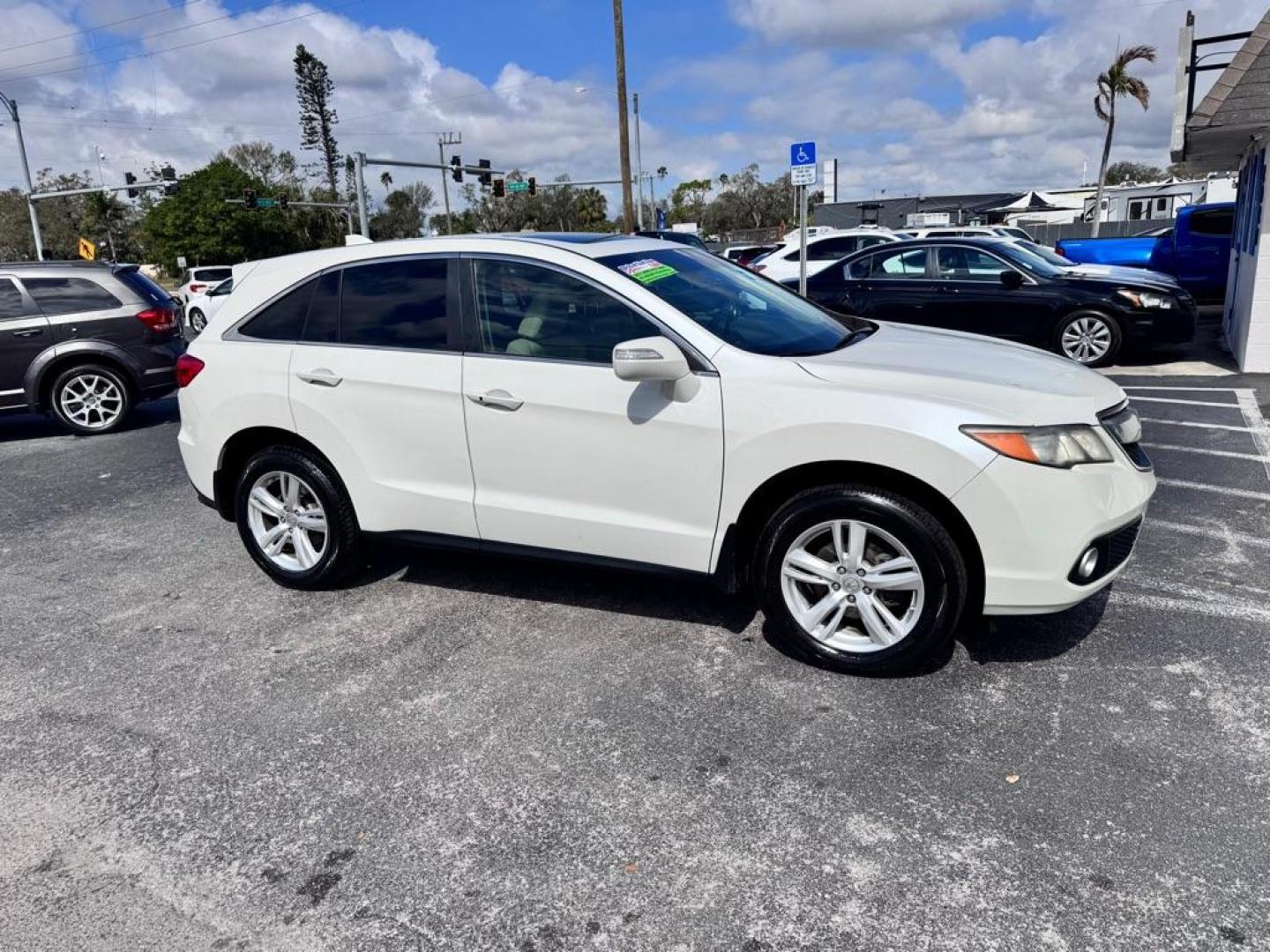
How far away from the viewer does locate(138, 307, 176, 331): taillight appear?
954 centimetres

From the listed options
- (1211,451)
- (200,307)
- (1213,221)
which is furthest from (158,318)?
(1213,221)

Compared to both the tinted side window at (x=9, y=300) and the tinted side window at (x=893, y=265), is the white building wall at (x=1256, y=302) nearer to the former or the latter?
the tinted side window at (x=893, y=265)

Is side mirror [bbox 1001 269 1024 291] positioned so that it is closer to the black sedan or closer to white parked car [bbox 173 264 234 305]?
the black sedan

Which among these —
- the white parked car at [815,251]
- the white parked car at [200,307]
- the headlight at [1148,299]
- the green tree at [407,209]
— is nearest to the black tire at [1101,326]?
the headlight at [1148,299]

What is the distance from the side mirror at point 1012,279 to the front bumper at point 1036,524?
8.14m

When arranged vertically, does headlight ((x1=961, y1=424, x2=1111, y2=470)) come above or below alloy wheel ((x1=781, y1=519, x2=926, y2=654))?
above

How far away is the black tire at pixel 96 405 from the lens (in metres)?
9.41

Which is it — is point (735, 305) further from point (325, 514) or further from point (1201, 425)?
point (1201, 425)

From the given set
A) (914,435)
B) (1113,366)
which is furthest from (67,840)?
(1113,366)

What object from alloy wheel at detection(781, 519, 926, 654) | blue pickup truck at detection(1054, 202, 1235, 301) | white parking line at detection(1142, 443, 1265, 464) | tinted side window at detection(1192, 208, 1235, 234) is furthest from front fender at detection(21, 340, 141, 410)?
tinted side window at detection(1192, 208, 1235, 234)

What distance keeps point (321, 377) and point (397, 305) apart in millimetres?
501

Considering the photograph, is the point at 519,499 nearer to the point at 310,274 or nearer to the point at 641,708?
the point at 641,708

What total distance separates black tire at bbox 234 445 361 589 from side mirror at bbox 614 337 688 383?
1.76m

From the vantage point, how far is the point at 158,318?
9.64m
